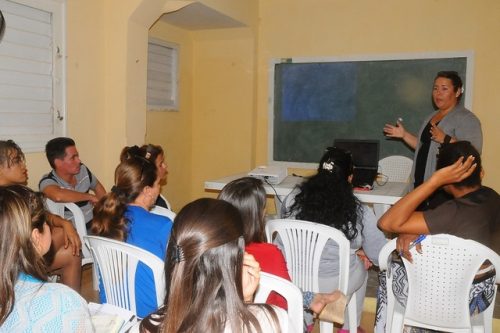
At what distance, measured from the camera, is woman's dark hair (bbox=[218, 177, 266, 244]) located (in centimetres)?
182

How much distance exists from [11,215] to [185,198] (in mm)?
4311

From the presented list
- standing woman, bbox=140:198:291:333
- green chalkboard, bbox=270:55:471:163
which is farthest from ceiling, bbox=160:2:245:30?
standing woman, bbox=140:198:291:333

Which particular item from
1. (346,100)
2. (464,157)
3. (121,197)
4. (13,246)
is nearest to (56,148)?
(121,197)

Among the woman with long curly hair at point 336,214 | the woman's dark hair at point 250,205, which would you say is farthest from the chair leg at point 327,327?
the woman's dark hair at point 250,205

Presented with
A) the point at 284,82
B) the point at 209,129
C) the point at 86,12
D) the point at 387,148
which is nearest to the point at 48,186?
the point at 86,12

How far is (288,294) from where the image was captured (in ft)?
4.76

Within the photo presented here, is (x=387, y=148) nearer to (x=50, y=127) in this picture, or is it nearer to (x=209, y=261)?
(x=50, y=127)

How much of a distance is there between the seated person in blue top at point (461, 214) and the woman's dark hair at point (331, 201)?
0.34m

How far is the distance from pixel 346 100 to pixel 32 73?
310cm

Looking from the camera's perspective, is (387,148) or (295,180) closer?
(295,180)

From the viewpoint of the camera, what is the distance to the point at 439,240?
6.07 feet

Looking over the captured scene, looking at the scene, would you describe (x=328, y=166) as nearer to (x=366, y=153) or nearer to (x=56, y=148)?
(x=366, y=153)

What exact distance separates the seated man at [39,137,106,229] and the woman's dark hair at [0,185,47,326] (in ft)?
5.82

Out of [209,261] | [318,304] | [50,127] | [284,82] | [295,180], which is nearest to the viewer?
[209,261]
